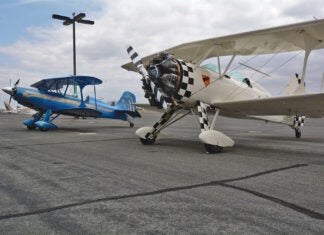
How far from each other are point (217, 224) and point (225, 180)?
158 cm

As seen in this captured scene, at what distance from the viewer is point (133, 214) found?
2531mm

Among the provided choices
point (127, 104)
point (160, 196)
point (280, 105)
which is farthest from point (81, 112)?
point (160, 196)

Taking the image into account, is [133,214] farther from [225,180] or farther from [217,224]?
[225,180]

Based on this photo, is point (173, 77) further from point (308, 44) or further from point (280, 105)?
point (308, 44)

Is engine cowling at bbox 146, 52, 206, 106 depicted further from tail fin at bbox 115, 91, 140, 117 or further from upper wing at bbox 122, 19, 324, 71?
tail fin at bbox 115, 91, 140, 117

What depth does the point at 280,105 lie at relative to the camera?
6.77 m

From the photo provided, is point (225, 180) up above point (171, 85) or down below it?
below

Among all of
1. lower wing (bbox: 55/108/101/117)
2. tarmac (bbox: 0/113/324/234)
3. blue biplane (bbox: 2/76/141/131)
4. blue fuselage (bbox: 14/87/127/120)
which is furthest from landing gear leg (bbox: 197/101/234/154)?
blue fuselage (bbox: 14/87/127/120)

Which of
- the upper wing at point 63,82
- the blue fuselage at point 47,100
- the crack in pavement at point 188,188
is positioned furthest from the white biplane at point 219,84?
the blue fuselage at point 47,100

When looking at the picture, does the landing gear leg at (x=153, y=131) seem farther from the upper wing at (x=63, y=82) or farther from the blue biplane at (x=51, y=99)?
the upper wing at (x=63, y=82)

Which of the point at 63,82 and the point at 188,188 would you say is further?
the point at 63,82

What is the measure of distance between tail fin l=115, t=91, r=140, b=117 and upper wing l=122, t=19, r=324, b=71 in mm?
8334

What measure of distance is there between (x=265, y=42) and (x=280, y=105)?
1.81 m

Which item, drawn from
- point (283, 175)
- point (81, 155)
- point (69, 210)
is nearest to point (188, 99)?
point (81, 155)
